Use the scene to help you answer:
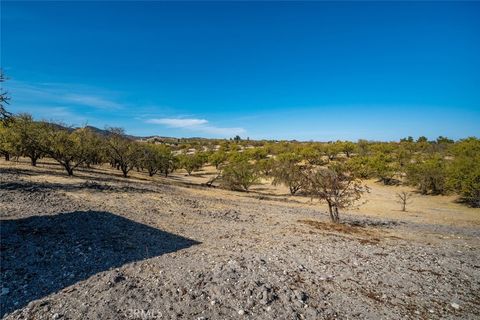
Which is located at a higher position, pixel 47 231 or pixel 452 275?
pixel 47 231

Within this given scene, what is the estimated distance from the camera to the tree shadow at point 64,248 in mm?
7969

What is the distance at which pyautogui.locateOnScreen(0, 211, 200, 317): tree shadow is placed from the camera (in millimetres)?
7969

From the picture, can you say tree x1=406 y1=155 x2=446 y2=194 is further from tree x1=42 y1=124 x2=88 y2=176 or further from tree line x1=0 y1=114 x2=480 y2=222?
tree x1=42 y1=124 x2=88 y2=176

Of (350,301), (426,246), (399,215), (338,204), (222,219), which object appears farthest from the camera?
(399,215)

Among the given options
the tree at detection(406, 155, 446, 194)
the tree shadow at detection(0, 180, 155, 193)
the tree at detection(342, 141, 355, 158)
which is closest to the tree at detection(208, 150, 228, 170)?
the tree at detection(342, 141, 355, 158)

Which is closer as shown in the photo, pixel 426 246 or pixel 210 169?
pixel 426 246

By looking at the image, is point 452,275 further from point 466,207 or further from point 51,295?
point 466,207

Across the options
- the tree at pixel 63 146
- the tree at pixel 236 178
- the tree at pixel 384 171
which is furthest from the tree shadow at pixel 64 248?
the tree at pixel 384 171

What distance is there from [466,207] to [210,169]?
56.7m

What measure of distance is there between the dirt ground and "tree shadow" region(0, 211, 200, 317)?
31mm

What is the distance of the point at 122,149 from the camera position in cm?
4116

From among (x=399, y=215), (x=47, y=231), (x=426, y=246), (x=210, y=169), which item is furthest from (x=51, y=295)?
(x=210, y=169)

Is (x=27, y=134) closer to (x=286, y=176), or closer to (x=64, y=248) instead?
(x=64, y=248)

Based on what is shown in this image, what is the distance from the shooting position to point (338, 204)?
69.1ft
